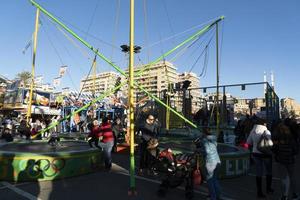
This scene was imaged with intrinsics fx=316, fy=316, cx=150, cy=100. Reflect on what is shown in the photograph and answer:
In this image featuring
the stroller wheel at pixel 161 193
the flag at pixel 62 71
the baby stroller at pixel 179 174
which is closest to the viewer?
the baby stroller at pixel 179 174

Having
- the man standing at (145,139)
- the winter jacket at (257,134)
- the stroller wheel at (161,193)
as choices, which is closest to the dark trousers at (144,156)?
the man standing at (145,139)

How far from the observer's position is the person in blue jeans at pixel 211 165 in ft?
21.4

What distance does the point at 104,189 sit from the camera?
769 cm

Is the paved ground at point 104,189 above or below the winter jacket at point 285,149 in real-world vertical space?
below

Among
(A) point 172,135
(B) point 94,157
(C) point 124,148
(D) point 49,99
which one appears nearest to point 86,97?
(D) point 49,99

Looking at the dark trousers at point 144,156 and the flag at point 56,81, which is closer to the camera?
the dark trousers at point 144,156

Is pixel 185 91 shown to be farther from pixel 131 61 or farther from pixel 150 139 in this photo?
pixel 131 61

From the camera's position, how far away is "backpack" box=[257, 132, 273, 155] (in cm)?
718

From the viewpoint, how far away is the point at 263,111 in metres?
18.8

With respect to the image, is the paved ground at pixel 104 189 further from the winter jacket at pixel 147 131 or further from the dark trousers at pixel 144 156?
the winter jacket at pixel 147 131

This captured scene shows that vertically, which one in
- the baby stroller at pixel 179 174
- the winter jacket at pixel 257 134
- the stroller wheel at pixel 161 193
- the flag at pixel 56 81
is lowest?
the stroller wheel at pixel 161 193

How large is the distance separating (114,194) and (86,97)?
26037mm

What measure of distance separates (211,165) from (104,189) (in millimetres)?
2762

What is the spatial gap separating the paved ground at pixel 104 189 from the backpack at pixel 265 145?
108 cm
